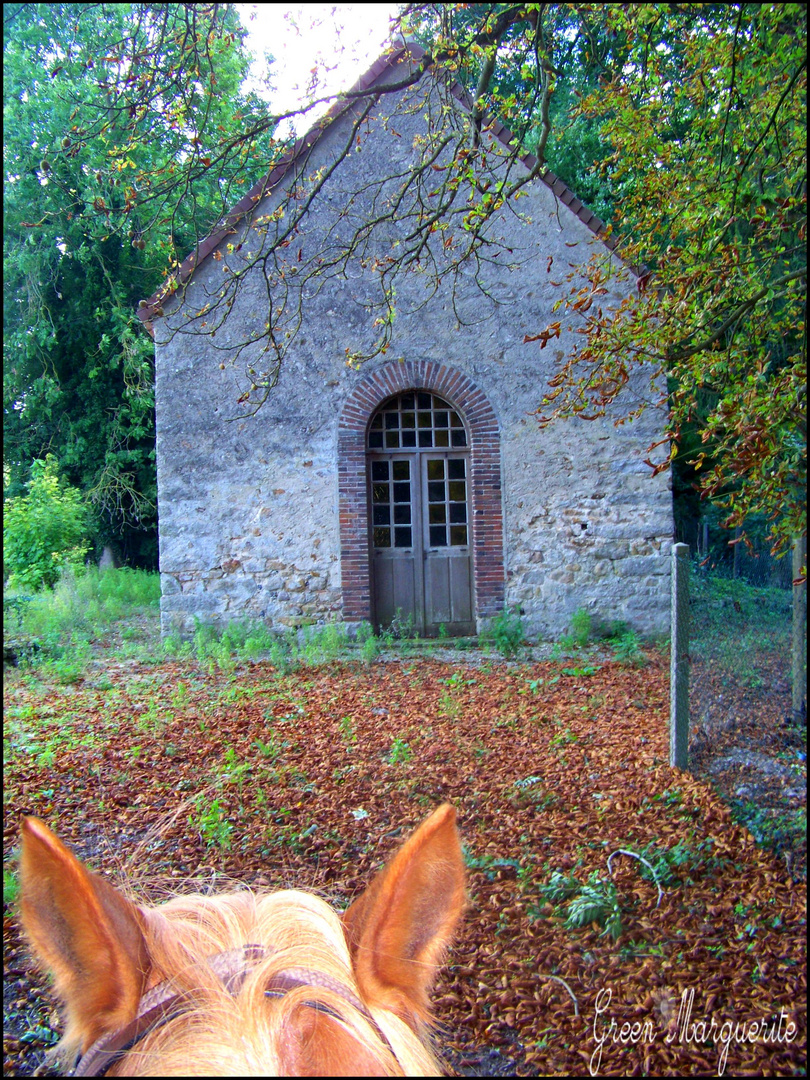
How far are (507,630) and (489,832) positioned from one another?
16.5 ft

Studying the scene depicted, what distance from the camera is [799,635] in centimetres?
364

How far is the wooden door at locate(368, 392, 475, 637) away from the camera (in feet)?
29.2

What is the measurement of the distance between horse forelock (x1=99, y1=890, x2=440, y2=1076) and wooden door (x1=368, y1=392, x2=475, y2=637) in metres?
7.83

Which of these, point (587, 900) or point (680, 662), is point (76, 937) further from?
point (680, 662)

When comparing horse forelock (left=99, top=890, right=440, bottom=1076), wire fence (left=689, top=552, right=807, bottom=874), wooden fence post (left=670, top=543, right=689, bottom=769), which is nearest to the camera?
horse forelock (left=99, top=890, right=440, bottom=1076)

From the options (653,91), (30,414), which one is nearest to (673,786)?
(653,91)

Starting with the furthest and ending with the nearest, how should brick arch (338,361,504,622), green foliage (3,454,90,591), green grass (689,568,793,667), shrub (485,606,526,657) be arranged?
green foliage (3,454,90,591), brick arch (338,361,504,622), shrub (485,606,526,657), green grass (689,568,793,667)

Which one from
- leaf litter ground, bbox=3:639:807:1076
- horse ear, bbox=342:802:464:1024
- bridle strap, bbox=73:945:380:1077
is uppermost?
horse ear, bbox=342:802:464:1024

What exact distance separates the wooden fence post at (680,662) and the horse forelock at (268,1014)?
338 cm

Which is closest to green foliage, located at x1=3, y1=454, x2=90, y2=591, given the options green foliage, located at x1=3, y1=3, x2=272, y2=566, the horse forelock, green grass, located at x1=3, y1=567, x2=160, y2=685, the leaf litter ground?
green grass, located at x1=3, y1=567, x2=160, y2=685

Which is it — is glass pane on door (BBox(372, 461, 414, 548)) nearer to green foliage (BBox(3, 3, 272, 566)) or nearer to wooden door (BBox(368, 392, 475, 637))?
wooden door (BBox(368, 392, 475, 637))

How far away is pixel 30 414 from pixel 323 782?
1450 cm

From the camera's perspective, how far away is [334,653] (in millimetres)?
8008

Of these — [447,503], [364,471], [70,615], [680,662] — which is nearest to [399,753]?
[680,662]
